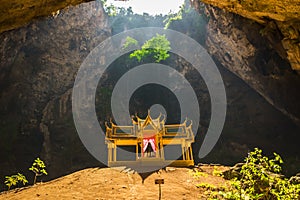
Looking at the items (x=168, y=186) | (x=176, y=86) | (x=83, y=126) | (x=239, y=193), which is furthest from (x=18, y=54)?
(x=239, y=193)

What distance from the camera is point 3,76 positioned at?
20.9m

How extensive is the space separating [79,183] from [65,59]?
56.8 ft

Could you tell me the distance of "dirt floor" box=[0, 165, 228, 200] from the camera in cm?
808

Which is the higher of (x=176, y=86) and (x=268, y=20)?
(x=268, y=20)

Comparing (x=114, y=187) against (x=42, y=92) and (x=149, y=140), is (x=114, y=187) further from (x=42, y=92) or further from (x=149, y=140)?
(x=42, y=92)

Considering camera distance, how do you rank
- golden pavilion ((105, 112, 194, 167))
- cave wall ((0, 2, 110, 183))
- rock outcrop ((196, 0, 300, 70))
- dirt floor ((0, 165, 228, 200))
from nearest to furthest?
dirt floor ((0, 165, 228, 200)), rock outcrop ((196, 0, 300, 70)), golden pavilion ((105, 112, 194, 167)), cave wall ((0, 2, 110, 183))

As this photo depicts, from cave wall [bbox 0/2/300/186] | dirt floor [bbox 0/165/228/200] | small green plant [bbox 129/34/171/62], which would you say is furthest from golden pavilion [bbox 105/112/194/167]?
small green plant [bbox 129/34/171/62]

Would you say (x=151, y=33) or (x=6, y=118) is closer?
(x=6, y=118)

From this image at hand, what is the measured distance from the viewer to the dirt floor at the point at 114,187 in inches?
318

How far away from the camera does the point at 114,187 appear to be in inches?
348

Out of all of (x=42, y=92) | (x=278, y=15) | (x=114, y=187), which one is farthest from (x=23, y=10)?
(x=42, y=92)

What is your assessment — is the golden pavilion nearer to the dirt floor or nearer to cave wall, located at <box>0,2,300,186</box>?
the dirt floor

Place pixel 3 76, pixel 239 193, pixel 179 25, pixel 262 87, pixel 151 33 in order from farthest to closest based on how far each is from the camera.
Result: pixel 151 33 → pixel 179 25 → pixel 3 76 → pixel 262 87 → pixel 239 193

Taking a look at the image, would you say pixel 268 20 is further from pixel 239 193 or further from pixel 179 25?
pixel 179 25
